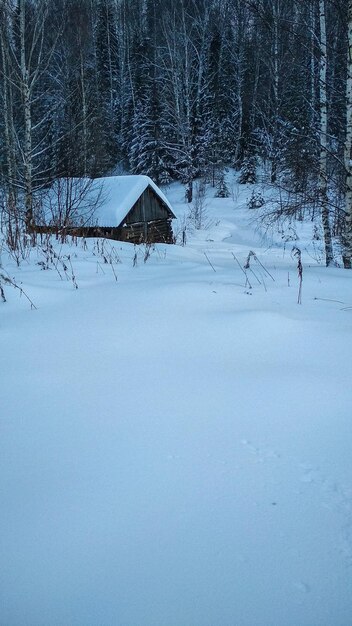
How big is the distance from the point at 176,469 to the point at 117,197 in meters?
12.5

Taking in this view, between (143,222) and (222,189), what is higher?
(222,189)

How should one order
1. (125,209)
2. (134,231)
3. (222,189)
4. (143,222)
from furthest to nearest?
1. (222,189)
2. (143,222)
3. (134,231)
4. (125,209)

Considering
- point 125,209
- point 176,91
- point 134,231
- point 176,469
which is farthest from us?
point 176,91

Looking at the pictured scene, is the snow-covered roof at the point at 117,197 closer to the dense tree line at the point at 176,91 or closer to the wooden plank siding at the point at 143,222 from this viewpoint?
the wooden plank siding at the point at 143,222

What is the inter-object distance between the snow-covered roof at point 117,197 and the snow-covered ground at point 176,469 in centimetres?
1010

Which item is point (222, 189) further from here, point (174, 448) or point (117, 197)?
point (174, 448)

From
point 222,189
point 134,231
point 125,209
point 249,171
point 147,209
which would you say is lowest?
point 134,231

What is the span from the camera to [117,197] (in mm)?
13078

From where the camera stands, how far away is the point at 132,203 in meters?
13.1

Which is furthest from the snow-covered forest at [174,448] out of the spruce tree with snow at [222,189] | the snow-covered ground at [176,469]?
the spruce tree with snow at [222,189]

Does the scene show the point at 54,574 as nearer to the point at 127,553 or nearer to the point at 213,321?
the point at 127,553

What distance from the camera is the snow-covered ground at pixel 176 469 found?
1.01 meters

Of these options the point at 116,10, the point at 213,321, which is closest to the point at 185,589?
the point at 213,321

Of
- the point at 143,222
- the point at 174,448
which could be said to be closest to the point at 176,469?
the point at 174,448
